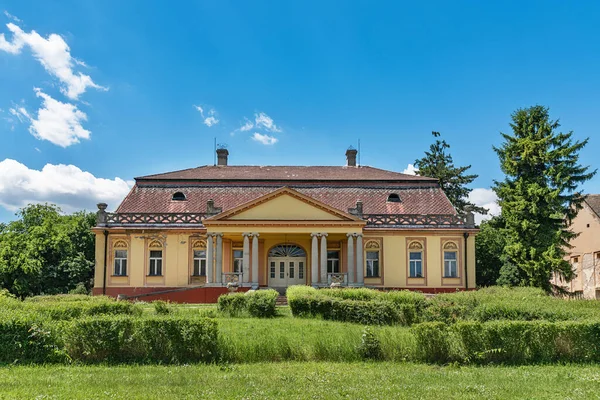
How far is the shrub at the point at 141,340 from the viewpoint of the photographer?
10773 millimetres

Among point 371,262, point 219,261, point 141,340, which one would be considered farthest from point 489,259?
point 141,340

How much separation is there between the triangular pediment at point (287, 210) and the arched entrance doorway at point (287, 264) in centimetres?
348

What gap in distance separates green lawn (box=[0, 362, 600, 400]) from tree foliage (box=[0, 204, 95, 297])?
97.3ft

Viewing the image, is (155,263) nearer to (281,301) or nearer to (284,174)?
(281,301)

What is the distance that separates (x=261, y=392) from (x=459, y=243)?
26.1 m

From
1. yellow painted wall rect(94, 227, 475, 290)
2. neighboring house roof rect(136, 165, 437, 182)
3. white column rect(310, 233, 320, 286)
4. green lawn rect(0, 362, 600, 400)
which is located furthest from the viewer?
neighboring house roof rect(136, 165, 437, 182)

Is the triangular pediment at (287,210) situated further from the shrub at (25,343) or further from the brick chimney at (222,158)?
the shrub at (25,343)

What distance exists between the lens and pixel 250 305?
59.8 ft

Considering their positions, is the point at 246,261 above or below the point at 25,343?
above

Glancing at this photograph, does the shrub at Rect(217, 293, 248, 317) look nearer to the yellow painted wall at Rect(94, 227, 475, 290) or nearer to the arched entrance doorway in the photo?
the yellow painted wall at Rect(94, 227, 475, 290)

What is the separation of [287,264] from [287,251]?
2.62 feet

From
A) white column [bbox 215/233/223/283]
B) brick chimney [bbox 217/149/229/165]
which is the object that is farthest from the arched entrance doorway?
brick chimney [bbox 217/149/229/165]

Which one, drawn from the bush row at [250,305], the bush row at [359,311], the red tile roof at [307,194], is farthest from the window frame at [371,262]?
the bush row at [359,311]

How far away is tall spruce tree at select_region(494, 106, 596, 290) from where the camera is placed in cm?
2916
